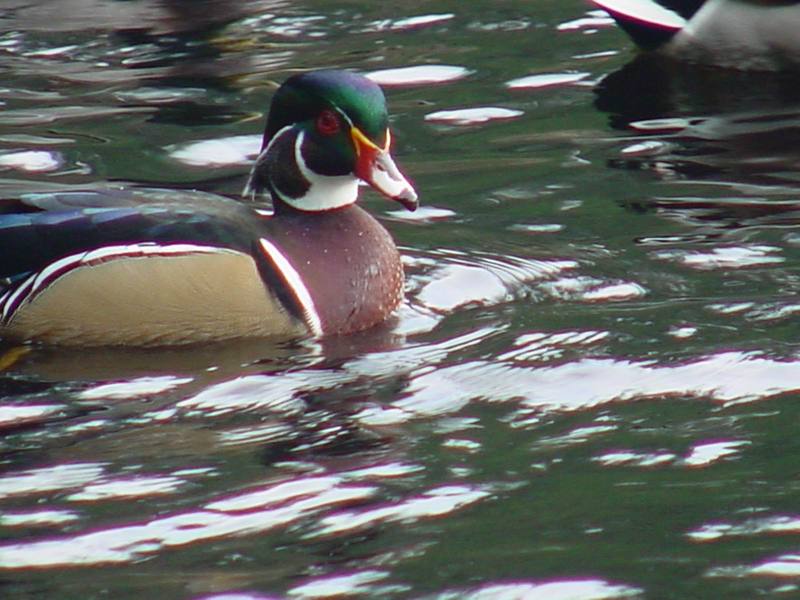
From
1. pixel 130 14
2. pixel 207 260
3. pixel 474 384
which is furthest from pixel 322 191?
pixel 130 14

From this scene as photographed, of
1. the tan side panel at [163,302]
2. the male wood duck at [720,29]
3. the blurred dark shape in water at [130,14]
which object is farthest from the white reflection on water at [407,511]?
the blurred dark shape in water at [130,14]

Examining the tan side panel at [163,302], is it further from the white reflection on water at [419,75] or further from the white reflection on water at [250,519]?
the white reflection on water at [419,75]

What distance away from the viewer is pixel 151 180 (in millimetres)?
8914

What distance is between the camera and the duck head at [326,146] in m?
6.90

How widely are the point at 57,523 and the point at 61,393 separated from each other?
4.04 feet

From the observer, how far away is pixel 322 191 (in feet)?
23.6

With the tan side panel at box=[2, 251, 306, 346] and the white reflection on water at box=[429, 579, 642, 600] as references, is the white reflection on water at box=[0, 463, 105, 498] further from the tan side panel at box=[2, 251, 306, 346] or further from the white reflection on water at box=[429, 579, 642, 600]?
the white reflection on water at box=[429, 579, 642, 600]

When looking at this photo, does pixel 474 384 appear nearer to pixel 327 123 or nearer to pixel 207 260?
pixel 207 260

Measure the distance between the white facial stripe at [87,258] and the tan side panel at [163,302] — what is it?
0.7 inches

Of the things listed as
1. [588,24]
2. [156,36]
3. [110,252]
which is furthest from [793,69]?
[110,252]

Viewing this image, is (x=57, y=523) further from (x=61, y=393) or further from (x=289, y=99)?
(x=289, y=99)

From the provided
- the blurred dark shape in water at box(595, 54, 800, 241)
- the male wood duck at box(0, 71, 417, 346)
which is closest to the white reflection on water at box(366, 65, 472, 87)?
the blurred dark shape in water at box(595, 54, 800, 241)

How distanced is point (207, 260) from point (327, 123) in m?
0.72

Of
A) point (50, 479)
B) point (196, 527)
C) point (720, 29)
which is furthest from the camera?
point (720, 29)
